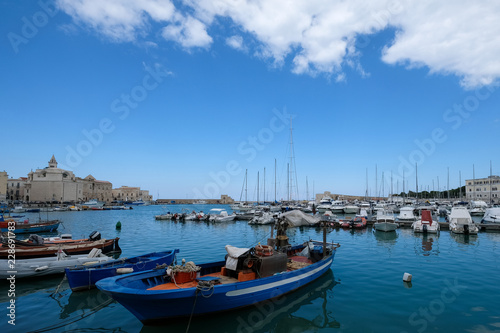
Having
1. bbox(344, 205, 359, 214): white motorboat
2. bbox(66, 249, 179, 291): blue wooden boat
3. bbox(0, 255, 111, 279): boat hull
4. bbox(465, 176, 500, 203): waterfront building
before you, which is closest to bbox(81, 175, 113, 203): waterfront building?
bbox(344, 205, 359, 214): white motorboat

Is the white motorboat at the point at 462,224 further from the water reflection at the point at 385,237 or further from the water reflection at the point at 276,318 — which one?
the water reflection at the point at 276,318

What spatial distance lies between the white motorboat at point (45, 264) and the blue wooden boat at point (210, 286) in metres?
6.49

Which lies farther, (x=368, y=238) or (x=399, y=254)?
(x=368, y=238)

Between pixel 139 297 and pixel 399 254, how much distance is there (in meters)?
21.0

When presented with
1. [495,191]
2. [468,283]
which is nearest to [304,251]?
[468,283]

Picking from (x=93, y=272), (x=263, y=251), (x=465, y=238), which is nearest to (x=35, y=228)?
(x=93, y=272)

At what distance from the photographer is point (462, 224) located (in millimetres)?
33375

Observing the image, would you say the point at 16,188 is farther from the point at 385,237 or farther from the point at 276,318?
the point at 276,318

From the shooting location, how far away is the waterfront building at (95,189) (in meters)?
144

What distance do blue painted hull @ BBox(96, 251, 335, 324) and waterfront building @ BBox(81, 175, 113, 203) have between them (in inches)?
5966

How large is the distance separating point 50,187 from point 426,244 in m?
139

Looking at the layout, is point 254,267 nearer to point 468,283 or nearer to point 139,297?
point 139,297

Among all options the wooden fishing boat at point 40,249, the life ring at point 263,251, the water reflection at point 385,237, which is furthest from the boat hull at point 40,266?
the water reflection at point 385,237

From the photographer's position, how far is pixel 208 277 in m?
11.9
